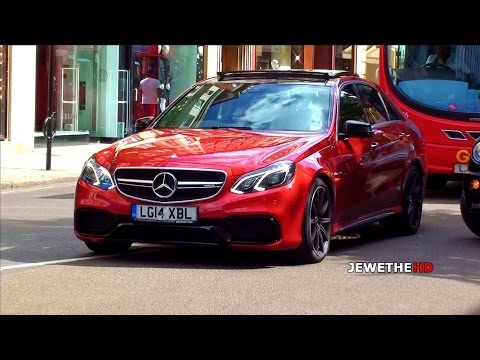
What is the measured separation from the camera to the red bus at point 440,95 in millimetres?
16703

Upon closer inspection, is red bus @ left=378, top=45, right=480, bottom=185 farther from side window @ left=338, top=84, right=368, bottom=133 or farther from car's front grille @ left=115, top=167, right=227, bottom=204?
car's front grille @ left=115, top=167, right=227, bottom=204

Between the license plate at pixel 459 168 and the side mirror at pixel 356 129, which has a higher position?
the side mirror at pixel 356 129

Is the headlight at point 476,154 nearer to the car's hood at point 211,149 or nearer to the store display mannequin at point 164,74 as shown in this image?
the car's hood at point 211,149

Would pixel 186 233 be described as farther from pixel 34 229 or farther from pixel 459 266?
pixel 34 229

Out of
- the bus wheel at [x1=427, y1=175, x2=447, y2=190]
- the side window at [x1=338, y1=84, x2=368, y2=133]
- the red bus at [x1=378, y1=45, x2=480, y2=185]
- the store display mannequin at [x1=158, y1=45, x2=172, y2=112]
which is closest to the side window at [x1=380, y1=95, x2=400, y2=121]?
the side window at [x1=338, y1=84, x2=368, y2=133]

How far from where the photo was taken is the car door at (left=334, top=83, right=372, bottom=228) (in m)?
9.69

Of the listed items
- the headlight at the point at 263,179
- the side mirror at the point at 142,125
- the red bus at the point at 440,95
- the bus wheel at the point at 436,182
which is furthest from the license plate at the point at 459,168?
the headlight at the point at 263,179

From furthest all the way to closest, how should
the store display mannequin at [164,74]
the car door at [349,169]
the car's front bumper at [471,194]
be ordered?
the store display mannequin at [164,74] < the car's front bumper at [471,194] < the car door at [349,169]

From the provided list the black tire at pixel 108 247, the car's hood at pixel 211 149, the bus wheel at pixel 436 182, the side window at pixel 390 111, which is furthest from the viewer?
the bus wheel at pixel 436 182

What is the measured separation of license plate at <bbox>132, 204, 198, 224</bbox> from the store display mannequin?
20.3 metres

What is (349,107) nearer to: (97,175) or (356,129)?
(356,129)

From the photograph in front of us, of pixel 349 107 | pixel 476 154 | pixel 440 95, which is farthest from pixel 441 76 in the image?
pixel 349 107

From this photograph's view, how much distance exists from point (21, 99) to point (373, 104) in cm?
1421

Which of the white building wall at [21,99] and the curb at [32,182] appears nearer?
the curb at [32,182]
